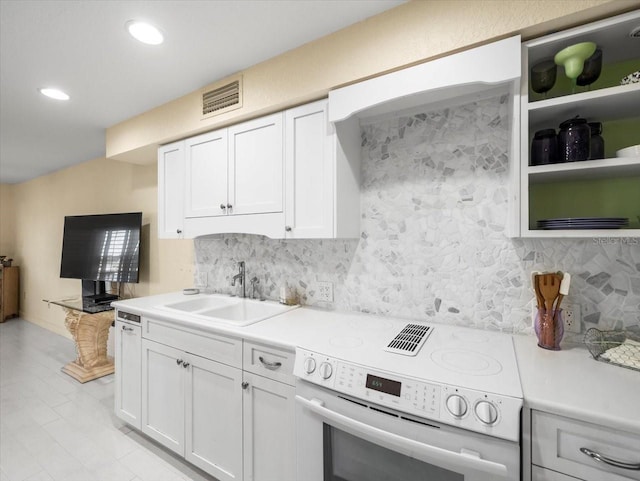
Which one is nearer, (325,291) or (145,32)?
(145,32)

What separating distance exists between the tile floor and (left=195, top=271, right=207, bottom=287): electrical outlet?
3.84 feet

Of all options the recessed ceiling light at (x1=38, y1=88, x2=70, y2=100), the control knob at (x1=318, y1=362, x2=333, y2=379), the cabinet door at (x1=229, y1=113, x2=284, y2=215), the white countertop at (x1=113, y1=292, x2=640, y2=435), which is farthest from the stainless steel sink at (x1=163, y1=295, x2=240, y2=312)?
the recessed ceiling light at (x1=38, y1=88, x2=70, y2=100)

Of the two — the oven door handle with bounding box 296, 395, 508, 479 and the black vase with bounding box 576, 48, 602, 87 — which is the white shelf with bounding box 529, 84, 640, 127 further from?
the oven door handle with bounding box 296, 395, 508, 479

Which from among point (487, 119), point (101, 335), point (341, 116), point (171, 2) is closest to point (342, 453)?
point (341, 116)

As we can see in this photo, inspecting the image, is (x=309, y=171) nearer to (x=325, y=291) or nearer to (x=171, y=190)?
(x=325, y=291)

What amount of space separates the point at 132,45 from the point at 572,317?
8.55ft

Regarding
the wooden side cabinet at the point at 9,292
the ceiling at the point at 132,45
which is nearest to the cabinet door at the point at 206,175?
the ceiling at the point at 132,45

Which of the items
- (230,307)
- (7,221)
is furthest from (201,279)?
(7,221)

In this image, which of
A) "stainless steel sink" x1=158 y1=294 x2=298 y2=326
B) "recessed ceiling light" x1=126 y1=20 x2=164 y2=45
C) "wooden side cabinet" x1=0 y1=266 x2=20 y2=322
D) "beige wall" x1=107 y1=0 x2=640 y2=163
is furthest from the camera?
"wooden side cabinet" x1=0 y1=266 x2=20 y2=322

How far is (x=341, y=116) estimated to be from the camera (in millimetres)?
1554

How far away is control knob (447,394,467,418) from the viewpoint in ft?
3.04

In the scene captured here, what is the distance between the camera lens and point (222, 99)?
2012 mm

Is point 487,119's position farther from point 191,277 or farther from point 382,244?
point 191,277

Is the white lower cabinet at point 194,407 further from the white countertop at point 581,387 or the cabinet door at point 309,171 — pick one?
the white countertop at point 581,387
